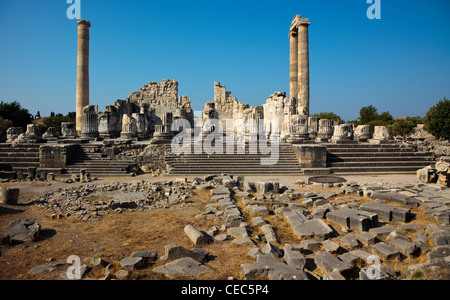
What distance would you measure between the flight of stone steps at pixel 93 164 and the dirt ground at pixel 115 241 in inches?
181

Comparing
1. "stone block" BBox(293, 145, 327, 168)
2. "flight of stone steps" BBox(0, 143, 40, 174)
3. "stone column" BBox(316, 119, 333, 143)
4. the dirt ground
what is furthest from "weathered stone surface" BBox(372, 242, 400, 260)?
"flight of stone steps" BBox(0, 143, 40, 174)

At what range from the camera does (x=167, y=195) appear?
26.8 feet

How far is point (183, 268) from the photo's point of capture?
12.4 ft

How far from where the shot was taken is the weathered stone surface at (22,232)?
15.5 ft

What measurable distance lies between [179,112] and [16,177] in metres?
8.70

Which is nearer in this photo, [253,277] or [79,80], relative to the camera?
[253,277]

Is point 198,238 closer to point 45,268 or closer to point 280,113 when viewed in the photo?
point 45,268

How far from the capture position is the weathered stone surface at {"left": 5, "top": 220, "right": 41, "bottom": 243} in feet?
15.5

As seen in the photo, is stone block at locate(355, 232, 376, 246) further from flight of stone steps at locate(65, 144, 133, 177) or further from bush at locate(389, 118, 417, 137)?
bush at locate(389, 118, 417, 137)

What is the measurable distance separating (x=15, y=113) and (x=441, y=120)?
132 feet

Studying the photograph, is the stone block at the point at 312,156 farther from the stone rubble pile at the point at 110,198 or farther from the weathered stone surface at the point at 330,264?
the weathered stone surface at the point at 330,264
